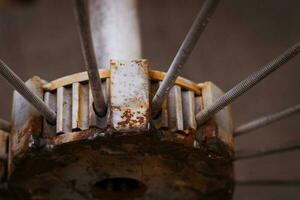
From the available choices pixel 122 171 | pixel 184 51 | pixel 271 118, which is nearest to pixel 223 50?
pixel 271 118

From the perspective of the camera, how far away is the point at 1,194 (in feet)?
7.92

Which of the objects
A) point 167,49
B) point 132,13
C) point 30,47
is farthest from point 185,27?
point 132,13

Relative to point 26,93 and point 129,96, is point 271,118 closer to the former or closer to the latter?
point 129,96

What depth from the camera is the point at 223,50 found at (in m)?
4.10

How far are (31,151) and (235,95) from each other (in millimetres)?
621

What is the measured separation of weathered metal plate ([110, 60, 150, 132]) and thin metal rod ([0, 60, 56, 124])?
0.20 m

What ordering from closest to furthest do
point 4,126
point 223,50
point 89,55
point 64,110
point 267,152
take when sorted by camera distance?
point 89,55 < point 64,110 < point 4,126 < point 267,152 < point 223,50

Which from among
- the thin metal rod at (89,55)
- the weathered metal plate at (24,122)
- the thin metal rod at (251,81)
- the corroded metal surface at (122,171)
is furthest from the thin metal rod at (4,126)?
the thin metal rod at (251,81)

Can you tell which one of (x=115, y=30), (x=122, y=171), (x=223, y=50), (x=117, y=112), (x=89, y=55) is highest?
(x=223, y=50)

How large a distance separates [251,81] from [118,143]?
0.42 metres

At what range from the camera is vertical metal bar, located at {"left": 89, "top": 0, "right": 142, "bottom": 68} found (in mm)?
2451

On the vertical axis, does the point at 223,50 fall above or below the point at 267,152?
above

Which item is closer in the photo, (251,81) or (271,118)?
(251,81)

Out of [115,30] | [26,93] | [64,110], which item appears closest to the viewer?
[26,93]
